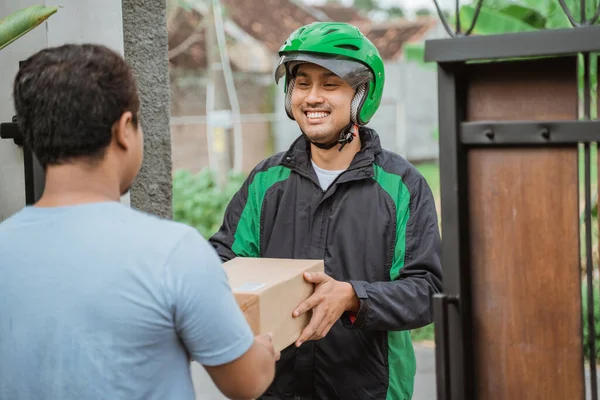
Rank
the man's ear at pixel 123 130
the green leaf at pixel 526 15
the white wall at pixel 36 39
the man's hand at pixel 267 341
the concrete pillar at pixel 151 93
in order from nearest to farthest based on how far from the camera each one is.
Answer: the man's ear at pixel 123 130, the man's hand at pixel 267 341, the white wall at pixel 36 39, the concrete pillar at pixel 151 93, the green leaf at pixel 526 15

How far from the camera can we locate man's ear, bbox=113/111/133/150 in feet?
6.01

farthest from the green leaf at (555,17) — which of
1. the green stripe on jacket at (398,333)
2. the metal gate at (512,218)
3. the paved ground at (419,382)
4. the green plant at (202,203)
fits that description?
the metal gate at (512,218)

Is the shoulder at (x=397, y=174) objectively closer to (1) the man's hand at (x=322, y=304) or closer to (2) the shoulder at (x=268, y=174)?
(2) the shoulder at (x=268, y=174)

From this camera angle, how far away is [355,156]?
9.91 ft

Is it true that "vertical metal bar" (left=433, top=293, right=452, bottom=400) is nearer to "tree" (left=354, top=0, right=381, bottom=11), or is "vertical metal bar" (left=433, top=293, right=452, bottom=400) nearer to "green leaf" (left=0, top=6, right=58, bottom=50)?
"green leaf" (left=0, top=6, right=58, bottom=50)

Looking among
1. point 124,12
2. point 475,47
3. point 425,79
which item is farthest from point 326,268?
point 425,79

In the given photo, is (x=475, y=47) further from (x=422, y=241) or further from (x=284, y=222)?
(x=284, y=222)

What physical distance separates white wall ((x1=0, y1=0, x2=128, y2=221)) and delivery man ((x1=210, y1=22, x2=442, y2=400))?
976mm

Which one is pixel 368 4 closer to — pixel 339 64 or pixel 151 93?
pixel 151 93

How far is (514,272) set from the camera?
7.14 feet

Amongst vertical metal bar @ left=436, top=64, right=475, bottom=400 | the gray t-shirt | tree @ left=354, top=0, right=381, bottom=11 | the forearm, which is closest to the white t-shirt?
the forearm

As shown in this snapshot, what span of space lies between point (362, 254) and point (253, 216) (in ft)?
1.42

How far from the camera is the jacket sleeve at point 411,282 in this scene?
2725 millimetres

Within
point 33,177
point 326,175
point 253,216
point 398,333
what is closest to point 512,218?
point 398,333
